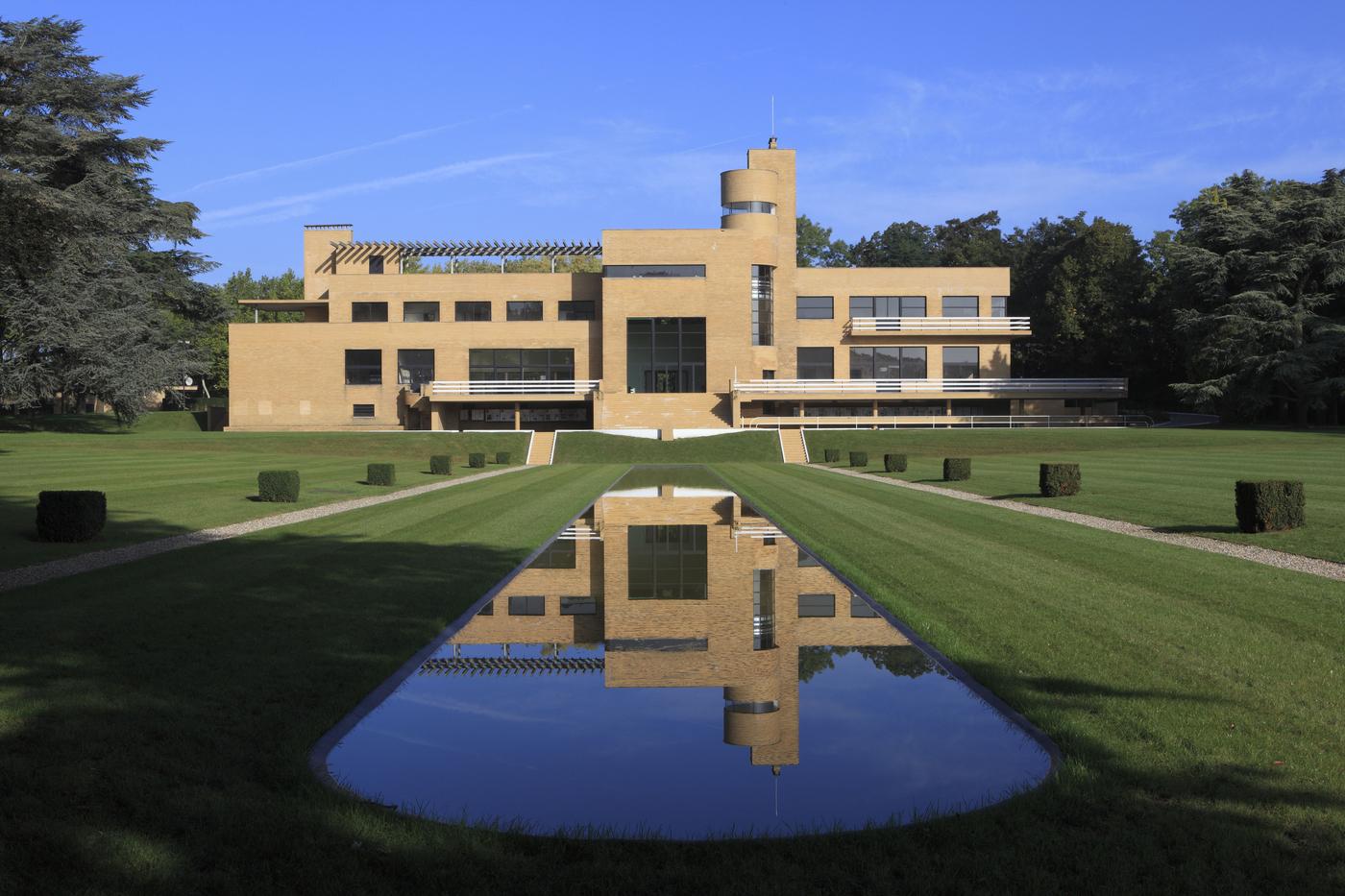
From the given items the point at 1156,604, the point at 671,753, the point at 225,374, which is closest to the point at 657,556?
the point at 1156,604

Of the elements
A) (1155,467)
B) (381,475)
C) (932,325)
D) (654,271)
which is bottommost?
(1155,467)

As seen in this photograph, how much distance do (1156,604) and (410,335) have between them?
6780 cm

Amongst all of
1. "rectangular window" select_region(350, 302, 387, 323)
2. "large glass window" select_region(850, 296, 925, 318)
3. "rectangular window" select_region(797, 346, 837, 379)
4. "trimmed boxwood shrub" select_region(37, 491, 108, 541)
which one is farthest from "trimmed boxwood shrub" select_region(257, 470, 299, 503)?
"large glass window" select_region(850, 296, 925, 318)

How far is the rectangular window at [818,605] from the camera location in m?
11.8

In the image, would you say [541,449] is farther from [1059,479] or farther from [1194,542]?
[1194,542]

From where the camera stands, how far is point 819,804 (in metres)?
6.11

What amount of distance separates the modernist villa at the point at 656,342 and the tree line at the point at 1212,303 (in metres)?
7.69

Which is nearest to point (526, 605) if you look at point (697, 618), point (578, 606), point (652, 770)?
point (578, 606)

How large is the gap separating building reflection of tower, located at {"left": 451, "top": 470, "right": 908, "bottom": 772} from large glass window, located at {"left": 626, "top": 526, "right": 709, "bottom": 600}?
0.08ft

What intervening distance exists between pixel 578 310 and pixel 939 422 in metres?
26.0

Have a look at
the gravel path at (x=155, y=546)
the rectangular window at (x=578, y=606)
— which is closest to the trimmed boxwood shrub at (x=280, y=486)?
the gravel path at (x=155, y=546)

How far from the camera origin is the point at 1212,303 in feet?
226

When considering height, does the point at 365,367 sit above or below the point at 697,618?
above

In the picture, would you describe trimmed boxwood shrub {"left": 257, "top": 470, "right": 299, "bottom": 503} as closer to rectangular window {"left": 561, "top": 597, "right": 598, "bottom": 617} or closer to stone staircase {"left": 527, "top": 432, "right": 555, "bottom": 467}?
rectangular window {"left": 561, "top": 597, "right": 598, "bottom": 617}
